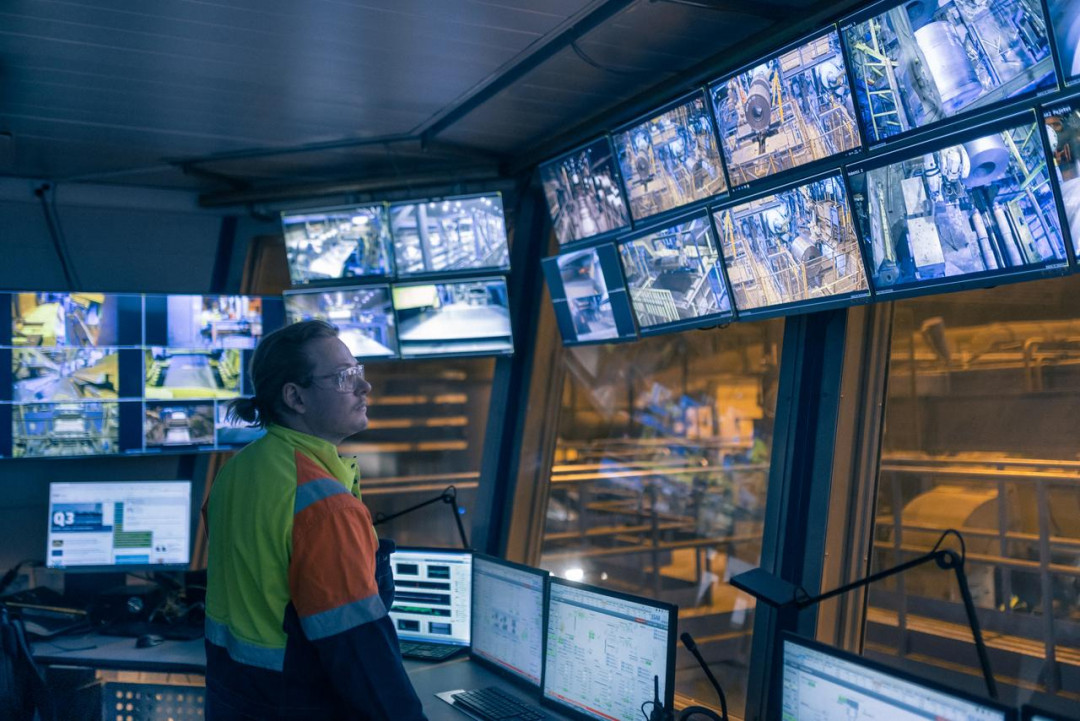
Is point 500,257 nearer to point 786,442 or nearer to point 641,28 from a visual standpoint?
point 641,28

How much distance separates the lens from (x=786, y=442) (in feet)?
8.70

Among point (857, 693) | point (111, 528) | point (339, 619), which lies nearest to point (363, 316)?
point (111, 528)

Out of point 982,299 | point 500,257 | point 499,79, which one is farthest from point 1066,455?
point 500,257

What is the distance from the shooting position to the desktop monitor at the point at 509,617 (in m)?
2.73

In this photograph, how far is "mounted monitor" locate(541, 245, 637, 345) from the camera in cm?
326

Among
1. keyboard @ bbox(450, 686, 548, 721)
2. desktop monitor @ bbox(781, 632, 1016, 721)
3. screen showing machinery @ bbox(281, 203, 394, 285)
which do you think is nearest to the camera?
desktop monitor @ bbox(781, 632, 1016, 721)

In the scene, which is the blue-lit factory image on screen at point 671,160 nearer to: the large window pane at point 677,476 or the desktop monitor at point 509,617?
the large window pane at point 677,476

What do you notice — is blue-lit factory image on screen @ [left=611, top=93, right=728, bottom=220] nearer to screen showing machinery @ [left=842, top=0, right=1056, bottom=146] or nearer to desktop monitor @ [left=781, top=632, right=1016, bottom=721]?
screen showing machinery @ [left=842, top=0, right=1056, bottom=146]

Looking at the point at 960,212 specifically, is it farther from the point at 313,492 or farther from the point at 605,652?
the point at 313,492

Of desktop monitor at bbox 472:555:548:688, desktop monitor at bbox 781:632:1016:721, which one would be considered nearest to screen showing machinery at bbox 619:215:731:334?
desktop monitor at bbox 472:555:548:688

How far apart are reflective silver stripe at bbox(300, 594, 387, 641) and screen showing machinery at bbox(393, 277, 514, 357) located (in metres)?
2.25

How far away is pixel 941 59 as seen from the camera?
207 cm

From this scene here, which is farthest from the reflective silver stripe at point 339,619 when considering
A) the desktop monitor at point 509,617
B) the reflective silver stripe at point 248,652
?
the desktop monitor at point 509,617

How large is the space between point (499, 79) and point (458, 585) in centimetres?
163
